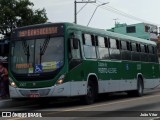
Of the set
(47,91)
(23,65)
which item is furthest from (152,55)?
(47,91)

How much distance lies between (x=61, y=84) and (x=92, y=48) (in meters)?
2.82

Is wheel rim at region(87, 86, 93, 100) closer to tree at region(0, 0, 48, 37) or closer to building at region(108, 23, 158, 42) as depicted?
tree at region(0, 0, 48, 37)

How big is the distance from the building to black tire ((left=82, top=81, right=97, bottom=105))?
66.2 metres

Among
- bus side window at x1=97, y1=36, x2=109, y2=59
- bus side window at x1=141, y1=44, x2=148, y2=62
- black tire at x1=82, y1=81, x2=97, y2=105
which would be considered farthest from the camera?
bus side window at x1=141, y1=44, x2=148, y2=62

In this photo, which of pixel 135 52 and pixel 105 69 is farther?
pixel 135 52

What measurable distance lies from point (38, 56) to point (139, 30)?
72.4 metres

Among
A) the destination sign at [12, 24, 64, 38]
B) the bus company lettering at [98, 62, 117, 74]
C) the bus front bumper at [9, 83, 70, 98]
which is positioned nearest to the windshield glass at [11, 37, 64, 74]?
the destination sign at [12, 24, 64, 38]

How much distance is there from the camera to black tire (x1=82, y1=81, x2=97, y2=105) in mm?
17859

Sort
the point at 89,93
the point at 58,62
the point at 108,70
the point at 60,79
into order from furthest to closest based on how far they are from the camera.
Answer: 1. the point at 108,70
2. the point at 89,93
3. the point at 58,62
4. the point at 60,79

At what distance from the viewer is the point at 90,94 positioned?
59.7 feet

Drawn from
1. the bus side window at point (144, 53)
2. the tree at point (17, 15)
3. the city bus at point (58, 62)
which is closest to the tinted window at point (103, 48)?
the city bus at point (58, 62)

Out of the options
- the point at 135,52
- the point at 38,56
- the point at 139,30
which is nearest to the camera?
the point at 38,56

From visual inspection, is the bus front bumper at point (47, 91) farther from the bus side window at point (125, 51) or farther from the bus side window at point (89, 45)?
the bus side window at point (125, 51)

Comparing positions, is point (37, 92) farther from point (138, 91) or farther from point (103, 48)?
point (138, 91)
